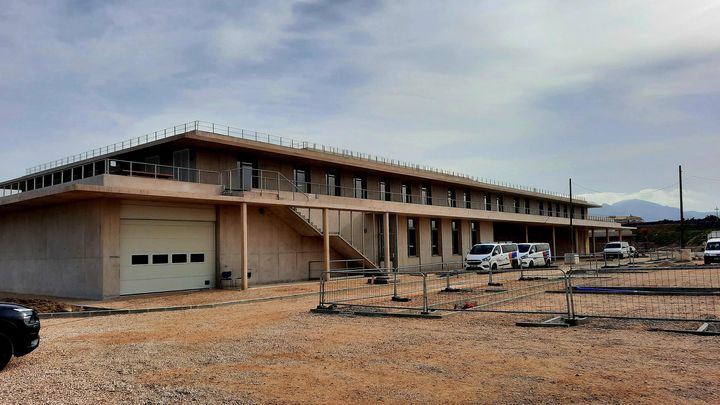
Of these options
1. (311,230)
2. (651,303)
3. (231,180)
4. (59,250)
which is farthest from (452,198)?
(651,303)

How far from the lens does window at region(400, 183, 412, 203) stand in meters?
40.8

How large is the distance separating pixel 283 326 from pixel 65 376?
18.2 feet

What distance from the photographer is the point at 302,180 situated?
32.1 meters

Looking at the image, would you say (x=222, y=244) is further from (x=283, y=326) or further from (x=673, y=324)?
(x=673, y=324)

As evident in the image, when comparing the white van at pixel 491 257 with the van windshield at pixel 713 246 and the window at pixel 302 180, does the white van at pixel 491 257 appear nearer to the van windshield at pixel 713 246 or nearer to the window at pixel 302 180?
the window at pixel 302 180

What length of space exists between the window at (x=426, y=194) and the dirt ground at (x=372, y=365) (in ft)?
98.2

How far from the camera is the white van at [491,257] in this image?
32969mm

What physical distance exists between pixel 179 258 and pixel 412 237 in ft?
62.7

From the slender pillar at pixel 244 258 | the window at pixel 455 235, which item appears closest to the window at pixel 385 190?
the window at pixel 455 235

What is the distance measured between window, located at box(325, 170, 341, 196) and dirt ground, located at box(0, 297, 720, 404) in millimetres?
20527

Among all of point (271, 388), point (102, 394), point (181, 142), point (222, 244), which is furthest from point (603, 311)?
point (181, 142)

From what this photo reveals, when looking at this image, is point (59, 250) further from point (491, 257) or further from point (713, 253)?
point (713, 253)

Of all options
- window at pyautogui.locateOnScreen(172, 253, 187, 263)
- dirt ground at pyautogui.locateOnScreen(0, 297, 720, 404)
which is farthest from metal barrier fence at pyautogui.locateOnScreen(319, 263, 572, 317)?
window at pyautogui.locateOnScreen(172, 253, 187, 263)

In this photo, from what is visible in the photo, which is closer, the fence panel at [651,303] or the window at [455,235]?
the fence panel at [651,303]
